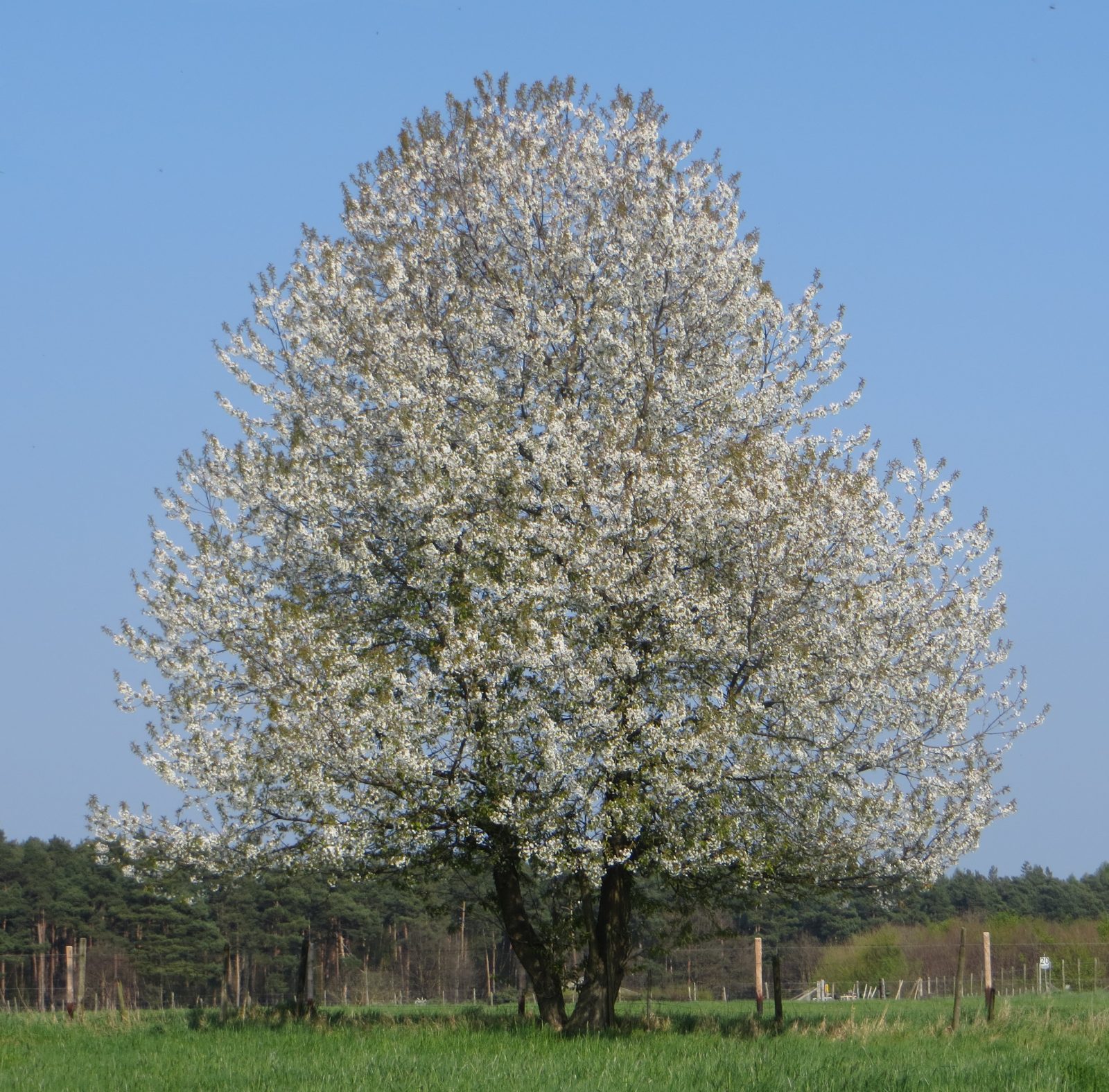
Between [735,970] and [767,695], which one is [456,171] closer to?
[767,695]

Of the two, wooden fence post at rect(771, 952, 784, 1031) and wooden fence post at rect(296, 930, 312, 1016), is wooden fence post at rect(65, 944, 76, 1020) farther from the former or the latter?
wooden fence post at rect(771, 952, 784, 1031)

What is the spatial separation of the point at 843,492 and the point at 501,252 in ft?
25.6

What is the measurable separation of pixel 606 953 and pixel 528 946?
1416 mm

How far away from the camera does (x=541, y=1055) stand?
15.4 m

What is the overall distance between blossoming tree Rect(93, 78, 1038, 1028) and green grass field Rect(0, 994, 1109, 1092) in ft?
8.70

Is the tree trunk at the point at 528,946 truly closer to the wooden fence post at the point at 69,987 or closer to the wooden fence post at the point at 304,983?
the wooden fence post at the point at 304,983

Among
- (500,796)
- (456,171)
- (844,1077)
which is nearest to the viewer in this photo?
(844,1077)

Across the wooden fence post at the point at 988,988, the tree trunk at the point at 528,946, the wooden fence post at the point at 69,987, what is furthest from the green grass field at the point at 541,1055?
the wooden fence post at the point at 69,987

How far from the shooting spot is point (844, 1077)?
41.8 feet

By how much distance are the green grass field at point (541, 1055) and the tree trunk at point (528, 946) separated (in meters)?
0.89

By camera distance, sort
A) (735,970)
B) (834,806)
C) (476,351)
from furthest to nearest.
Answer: (735,970) < (476,351) < (834,806)

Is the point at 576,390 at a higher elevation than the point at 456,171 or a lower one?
lower

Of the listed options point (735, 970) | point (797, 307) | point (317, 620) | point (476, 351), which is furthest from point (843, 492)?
point (735, 970)

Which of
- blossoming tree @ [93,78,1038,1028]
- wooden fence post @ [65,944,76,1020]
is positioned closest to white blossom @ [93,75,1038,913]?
blossoming tree @ [93,78,1038,1028]
